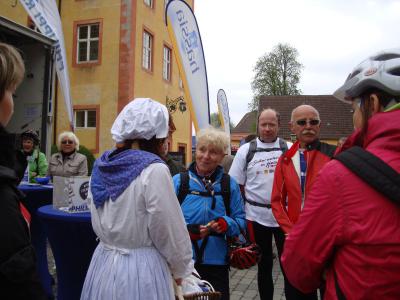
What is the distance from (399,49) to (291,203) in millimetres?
1868

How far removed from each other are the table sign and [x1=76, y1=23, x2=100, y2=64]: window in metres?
16.5

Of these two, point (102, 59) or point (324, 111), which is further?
point (324, 111)

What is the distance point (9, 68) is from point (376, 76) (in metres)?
1.33

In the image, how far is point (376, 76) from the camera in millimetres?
1440

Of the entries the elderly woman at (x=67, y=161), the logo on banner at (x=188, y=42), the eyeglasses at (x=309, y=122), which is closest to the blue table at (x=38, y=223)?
the elderly woman at (x=67, y=161)

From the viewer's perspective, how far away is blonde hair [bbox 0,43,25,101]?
1.35 metres

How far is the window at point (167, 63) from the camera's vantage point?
21.4m

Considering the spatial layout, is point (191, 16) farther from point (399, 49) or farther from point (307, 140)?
point (399, 49)

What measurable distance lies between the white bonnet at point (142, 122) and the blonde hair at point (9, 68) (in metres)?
0.82

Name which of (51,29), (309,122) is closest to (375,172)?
(309,122)

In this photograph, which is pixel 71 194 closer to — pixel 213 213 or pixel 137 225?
pixel 213 213

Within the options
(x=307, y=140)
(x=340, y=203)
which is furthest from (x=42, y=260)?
(x=340, y=203)

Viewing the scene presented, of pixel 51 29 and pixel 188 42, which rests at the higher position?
pixel 51 29

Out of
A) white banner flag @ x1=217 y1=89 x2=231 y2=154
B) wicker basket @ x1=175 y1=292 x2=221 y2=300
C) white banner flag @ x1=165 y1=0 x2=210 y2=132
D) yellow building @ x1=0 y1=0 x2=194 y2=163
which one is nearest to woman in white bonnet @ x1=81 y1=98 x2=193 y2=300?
wicker basket @ x1=175 y1=292 x2=221 y2=300
